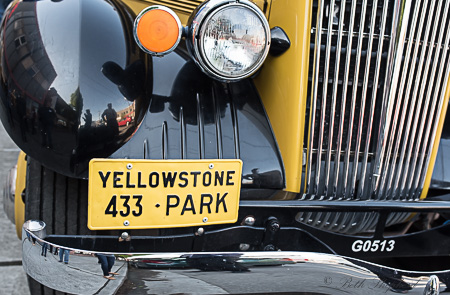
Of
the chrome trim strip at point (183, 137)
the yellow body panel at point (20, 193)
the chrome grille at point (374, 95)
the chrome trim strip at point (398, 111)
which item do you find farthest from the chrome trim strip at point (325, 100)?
the yellow body panel at point (20, 193)

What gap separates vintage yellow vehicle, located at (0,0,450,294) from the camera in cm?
143

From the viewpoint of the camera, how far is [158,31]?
1458 millimetres

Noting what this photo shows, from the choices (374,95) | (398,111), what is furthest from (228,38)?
(398,111)

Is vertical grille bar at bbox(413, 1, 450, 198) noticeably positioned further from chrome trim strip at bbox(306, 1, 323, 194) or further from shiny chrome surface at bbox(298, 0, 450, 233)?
chrome trim strip at bbox(306, 1, 323, 194)

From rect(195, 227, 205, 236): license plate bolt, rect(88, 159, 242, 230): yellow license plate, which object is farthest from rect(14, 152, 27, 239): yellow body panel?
rect(195, 227, 205, 236): license plate bolt

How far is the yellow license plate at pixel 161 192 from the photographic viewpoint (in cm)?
141

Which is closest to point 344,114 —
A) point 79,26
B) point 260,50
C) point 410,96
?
point 410,96

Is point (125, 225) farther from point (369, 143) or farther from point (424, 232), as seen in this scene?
point (424, 232)

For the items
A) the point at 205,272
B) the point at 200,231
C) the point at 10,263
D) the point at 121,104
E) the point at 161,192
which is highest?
the point at 121,104

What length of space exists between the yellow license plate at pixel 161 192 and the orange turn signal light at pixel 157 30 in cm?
35

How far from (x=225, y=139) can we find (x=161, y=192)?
0.29 meters

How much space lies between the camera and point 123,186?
1.41m

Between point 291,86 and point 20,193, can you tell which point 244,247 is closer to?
point 291,86

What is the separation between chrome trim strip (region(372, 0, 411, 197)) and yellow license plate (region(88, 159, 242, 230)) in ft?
1.72
